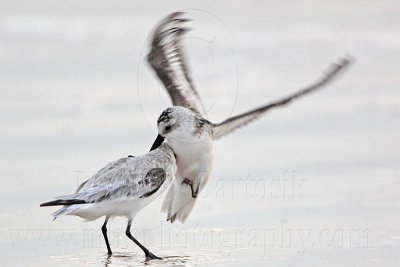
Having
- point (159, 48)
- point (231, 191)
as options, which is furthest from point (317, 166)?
point (159, 48)

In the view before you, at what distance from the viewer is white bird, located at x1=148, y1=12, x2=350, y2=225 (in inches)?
445

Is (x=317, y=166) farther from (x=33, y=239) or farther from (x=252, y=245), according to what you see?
(x=33, y=239)

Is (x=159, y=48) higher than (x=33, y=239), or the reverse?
(x=159, y=48)

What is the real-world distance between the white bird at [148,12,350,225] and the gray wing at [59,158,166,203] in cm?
51

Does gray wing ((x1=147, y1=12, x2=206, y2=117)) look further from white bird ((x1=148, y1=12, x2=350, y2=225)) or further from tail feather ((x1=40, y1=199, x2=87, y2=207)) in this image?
tail feather ((x1=40, y1=199, x2=87, y2=207))

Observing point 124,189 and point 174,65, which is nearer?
point 124,189

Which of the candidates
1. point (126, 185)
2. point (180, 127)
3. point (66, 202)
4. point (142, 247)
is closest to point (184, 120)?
point (180, 127)

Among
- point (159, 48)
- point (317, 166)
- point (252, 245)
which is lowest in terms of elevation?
point (252, 245)

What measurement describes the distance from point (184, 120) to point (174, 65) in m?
1.60

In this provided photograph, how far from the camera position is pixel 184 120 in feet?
37.0

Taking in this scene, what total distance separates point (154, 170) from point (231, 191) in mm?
1653

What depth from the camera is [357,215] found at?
11617mm

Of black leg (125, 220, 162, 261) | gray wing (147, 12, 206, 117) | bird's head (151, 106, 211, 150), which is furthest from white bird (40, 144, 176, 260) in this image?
gray wing (147, 12, 206, 117)

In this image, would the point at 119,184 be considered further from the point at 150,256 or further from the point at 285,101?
the point at 285,101
